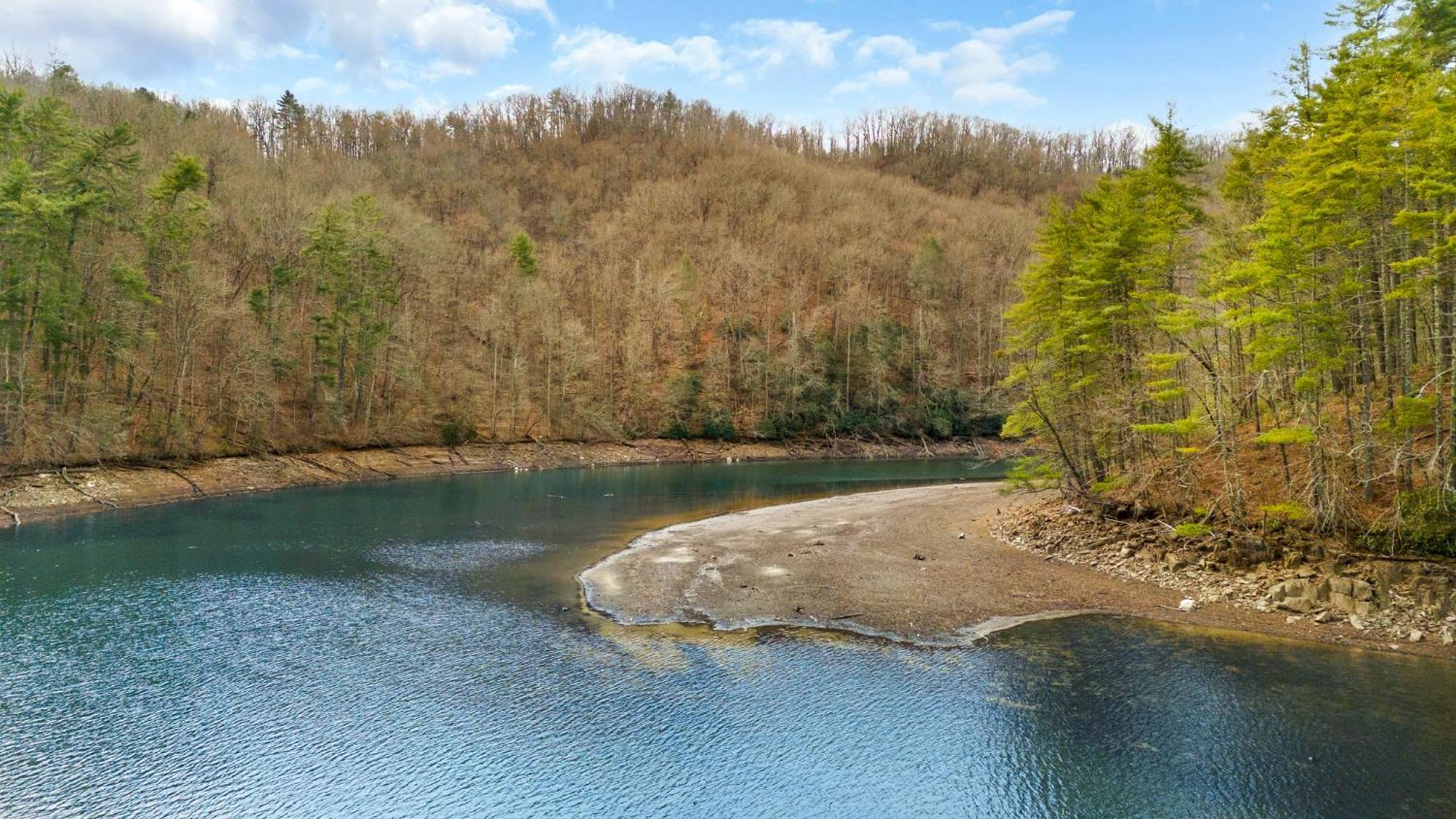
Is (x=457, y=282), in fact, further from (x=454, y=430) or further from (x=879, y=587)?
(x=879, y=587)

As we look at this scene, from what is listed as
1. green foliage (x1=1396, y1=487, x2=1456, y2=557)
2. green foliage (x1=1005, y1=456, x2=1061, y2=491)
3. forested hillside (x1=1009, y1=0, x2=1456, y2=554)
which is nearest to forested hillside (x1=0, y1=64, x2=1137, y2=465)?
forested hillside (x1=1009, y1=0, x2=1456, y2=554)

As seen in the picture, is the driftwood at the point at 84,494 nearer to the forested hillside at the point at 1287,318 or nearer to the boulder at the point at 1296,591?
the forested hillside at the point at 1287,318

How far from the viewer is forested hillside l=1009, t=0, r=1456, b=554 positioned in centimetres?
1712

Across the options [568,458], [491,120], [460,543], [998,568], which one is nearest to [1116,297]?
[998,568]

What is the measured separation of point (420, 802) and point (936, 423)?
69661 millimetres

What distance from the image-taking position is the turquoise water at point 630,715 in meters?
10.8

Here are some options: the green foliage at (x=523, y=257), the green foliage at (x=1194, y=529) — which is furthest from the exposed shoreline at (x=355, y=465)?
the green foliage at (x=1194, y=529)

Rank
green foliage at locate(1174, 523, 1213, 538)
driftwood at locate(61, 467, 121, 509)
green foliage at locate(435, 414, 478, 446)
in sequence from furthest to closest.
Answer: green foliage at locate(435, 414, 478, 446) → driftwood at locate(61, 467, 121, 509) → green foliage at locate(1174, 523, 1213, 538)

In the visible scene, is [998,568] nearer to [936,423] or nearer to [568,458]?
[568,458]

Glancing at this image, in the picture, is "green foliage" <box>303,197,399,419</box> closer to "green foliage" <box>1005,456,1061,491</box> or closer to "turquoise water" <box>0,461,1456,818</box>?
"turquoise water" <box>0,461,1456,818</box>

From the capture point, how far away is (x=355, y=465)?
4872 cm

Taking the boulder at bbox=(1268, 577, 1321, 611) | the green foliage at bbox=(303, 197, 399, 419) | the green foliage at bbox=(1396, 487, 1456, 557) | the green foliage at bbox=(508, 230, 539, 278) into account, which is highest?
the green foliage at bbox=(508, 230, 539, 278)

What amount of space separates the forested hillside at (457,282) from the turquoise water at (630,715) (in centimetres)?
2203

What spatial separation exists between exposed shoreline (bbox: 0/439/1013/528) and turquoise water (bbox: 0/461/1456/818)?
14674mm
